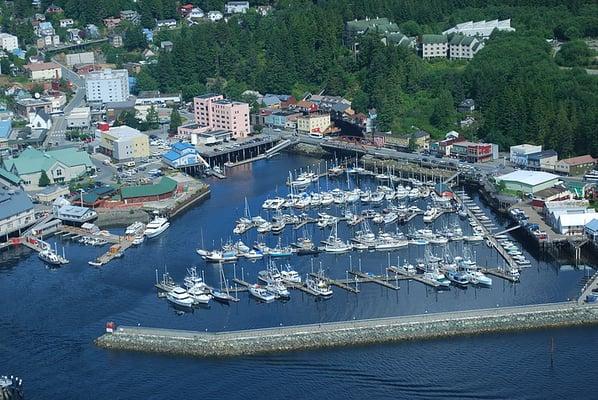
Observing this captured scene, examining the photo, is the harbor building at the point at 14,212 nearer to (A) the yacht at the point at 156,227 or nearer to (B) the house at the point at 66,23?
(A) the yacht at the point at 156,227

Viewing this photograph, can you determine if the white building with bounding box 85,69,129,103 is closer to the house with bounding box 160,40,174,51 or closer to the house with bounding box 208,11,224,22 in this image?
the house with bounding box 160,40,174,51

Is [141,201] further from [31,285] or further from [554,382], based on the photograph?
[554,382]

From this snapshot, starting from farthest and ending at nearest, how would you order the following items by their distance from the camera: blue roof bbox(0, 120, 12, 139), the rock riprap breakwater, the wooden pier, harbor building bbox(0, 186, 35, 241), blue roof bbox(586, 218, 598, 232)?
1. blue roof bbox(0, 120, 12, 139)
2. harbor building bbox(0, 186, 35, 241)
3. blue roof bbox(586, 218, 598, 232)
4. the wooden pier
5. the rock riprap breakwater

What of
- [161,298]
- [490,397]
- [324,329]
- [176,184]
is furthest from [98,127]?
[490,397]

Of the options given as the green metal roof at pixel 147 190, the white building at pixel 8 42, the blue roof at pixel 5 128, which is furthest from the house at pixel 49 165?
the white building at pixel 8 42

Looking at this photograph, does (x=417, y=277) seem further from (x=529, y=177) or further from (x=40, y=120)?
(x=40, y=120)

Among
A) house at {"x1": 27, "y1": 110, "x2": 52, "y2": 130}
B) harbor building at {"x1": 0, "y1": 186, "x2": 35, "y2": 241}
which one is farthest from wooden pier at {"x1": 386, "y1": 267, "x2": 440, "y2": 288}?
house at {"x1": 27, "y1": 110, "x2": 52, "y2": 130}
